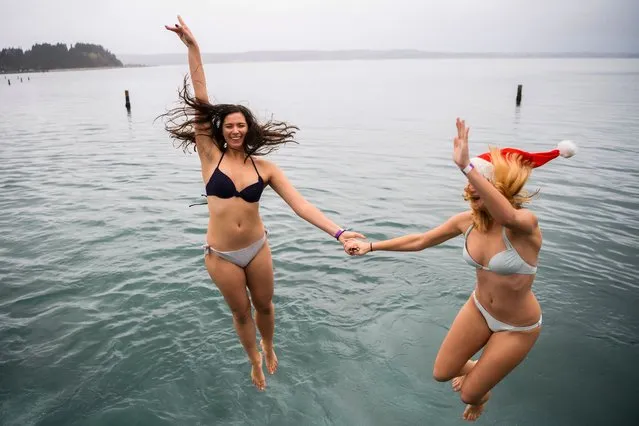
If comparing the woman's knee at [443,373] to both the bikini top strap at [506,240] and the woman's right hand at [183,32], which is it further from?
the woman's right hand at [183,32]

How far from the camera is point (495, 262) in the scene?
3994 millimetres

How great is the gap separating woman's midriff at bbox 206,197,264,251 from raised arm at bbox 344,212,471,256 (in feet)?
3.77

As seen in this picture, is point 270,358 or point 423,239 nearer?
point 423,239

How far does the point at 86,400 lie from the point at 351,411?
314 cm

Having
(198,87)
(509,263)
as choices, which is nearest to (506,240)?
(509,263)

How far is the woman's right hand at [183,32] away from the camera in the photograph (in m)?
4.82

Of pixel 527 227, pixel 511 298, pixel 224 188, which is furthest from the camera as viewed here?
pixel 224 188

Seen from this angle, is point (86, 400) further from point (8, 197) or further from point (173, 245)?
point (8, 197)

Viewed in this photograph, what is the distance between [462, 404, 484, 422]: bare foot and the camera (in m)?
4.84

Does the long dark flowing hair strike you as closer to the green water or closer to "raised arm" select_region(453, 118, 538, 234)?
"raised arm" select_region(453, 118, 538, 234)

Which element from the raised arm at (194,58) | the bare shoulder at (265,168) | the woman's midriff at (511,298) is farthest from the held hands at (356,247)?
the raised arm at (194,58)

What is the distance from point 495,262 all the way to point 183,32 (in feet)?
12.9

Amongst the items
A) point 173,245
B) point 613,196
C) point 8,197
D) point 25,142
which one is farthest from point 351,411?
point 25,142

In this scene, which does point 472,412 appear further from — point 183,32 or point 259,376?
point 183,32
